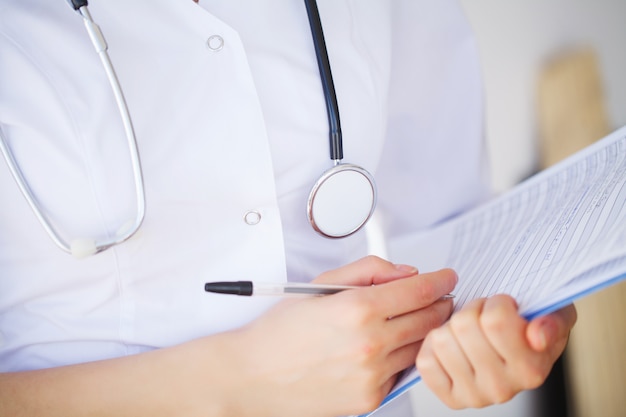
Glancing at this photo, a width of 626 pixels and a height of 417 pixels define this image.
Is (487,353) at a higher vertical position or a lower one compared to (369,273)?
lower

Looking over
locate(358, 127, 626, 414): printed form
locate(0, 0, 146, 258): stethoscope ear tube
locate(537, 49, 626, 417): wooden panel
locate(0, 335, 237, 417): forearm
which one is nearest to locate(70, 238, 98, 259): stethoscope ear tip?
locate(0, 0, 146, 258): stethoscope ear tube

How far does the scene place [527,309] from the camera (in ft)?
1.62

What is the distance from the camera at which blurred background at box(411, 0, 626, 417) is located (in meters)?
1.75

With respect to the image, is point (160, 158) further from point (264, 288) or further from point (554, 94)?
point (554, 94)

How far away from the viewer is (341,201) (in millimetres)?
703

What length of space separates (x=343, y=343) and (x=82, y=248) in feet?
0.95

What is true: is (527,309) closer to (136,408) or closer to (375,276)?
(375,276)

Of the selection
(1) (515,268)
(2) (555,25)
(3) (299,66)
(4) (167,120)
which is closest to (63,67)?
(4) (167,120)

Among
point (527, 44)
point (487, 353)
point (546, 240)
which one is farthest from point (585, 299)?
point (487, 353)

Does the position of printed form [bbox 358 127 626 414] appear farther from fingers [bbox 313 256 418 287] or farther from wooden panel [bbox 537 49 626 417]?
wooden panel [bbox 537 49 626 417]

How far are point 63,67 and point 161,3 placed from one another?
13cm

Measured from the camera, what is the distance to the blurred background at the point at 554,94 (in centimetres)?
175

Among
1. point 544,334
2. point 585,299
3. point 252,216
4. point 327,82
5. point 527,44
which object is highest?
point 527,44

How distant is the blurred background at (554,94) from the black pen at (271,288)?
4.25 ft
